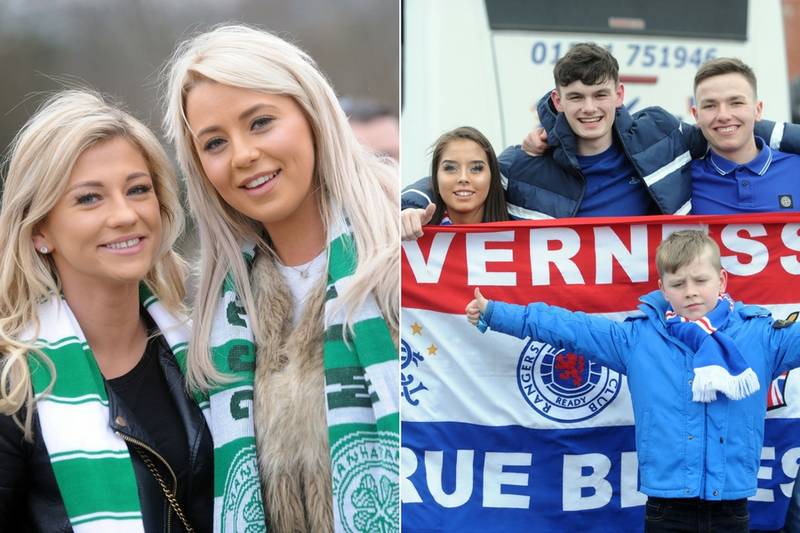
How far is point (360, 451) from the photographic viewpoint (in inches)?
91.7

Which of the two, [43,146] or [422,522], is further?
[422,522]

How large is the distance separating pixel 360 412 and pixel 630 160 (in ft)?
5.51

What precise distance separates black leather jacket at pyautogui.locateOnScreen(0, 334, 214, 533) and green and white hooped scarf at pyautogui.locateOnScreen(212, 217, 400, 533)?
6.7 inches

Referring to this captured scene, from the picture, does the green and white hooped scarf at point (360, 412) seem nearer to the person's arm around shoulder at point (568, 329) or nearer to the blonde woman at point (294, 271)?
the blonde woman at point (294, 271)

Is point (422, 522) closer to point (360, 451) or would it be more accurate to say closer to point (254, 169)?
point (360, 451)

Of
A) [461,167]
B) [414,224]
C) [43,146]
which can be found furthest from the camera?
[461,167]

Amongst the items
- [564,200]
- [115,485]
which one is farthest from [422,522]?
[115,485]

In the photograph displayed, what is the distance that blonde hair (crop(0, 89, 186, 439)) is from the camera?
2.24 metres


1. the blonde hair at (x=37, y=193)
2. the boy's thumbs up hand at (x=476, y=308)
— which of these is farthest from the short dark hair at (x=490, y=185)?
the blonde hair at (x=37, y=193)

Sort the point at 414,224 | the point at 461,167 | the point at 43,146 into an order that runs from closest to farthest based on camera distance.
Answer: the point at 43,146 → the point at 414,224 → the point at 461,167

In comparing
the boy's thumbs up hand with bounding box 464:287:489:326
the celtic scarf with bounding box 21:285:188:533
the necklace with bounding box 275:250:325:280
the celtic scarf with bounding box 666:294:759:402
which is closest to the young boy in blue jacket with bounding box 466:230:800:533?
the celtic scarf with bounding box 666:294:759:402

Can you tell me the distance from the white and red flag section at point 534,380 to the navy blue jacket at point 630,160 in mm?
128

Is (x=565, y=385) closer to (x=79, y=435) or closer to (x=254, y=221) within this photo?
(x=254, y=221)

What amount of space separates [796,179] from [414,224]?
1404 millimetres
